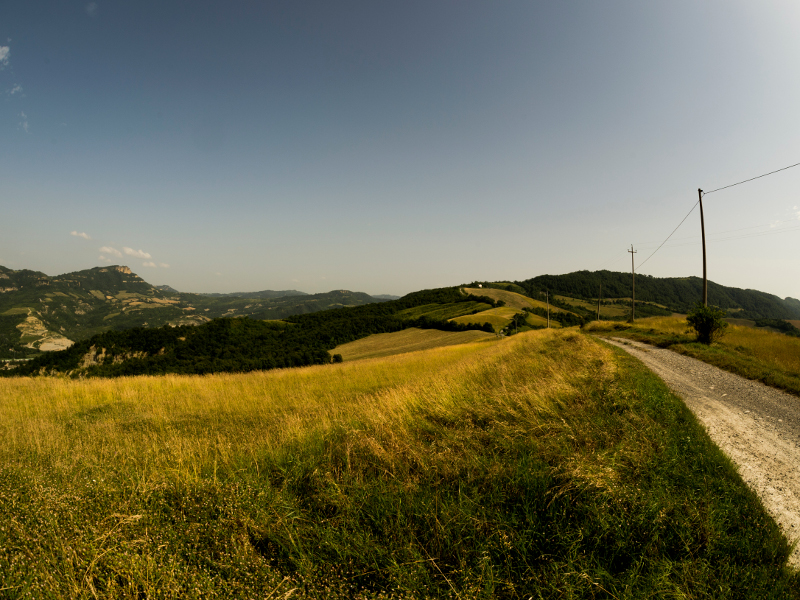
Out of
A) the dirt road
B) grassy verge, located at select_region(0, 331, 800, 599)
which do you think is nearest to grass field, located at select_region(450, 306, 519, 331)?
the dirt road

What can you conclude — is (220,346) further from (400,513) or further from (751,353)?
(751,353)

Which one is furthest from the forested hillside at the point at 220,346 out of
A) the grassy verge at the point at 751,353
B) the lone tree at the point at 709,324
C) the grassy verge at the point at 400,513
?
the grassy verge at the point at 400,513

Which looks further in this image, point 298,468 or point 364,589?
point 298,468

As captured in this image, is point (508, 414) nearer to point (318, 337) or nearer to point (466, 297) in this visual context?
point (318, 337)

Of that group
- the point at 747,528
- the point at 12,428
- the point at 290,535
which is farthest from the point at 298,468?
the point at 12,428

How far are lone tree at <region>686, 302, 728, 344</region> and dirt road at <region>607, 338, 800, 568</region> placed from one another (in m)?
7.77

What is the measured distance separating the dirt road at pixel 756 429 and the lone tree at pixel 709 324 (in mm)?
7774

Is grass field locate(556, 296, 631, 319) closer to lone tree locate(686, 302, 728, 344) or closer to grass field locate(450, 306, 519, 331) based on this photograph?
grass field locate(450, 306, 519, 331)

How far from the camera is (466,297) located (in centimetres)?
12394

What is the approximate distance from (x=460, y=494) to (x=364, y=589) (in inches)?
52.9

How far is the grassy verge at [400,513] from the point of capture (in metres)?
2.50

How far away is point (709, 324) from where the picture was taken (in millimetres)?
17656

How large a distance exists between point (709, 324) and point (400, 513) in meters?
22.4

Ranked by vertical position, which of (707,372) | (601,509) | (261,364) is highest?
(601,509)
